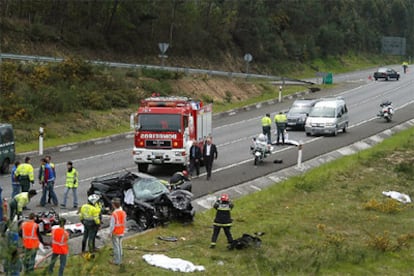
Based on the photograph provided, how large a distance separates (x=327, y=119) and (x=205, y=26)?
34942mm

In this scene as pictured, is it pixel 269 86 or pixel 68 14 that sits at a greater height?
pixel 68 14

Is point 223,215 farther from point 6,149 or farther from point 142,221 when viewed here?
point 6,149

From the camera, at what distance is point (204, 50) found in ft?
234

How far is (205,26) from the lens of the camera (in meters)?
73.6

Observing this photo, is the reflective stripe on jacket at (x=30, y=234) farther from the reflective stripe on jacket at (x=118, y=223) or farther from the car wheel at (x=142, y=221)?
the car wheel at (x=142, y=221)

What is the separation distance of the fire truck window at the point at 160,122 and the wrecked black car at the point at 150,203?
6244 millimetres

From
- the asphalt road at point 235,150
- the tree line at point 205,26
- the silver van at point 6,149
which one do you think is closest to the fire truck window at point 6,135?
the silver van at point 6,149

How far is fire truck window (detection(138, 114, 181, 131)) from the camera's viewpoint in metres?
27.9

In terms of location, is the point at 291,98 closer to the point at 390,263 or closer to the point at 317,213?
the point at 317,213

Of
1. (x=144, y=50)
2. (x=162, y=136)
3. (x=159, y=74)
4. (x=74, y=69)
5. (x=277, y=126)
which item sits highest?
(x=144, y=50)

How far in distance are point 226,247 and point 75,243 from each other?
3699 mm

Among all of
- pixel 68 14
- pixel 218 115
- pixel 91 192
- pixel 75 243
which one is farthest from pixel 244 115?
pixel 75 243

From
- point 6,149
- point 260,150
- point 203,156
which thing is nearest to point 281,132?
point 260,150

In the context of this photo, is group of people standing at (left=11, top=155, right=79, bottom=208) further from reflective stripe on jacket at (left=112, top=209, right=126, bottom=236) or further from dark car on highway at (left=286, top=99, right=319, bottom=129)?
dark car on highway at (left=286, top=99, right=319, bottom=129)
